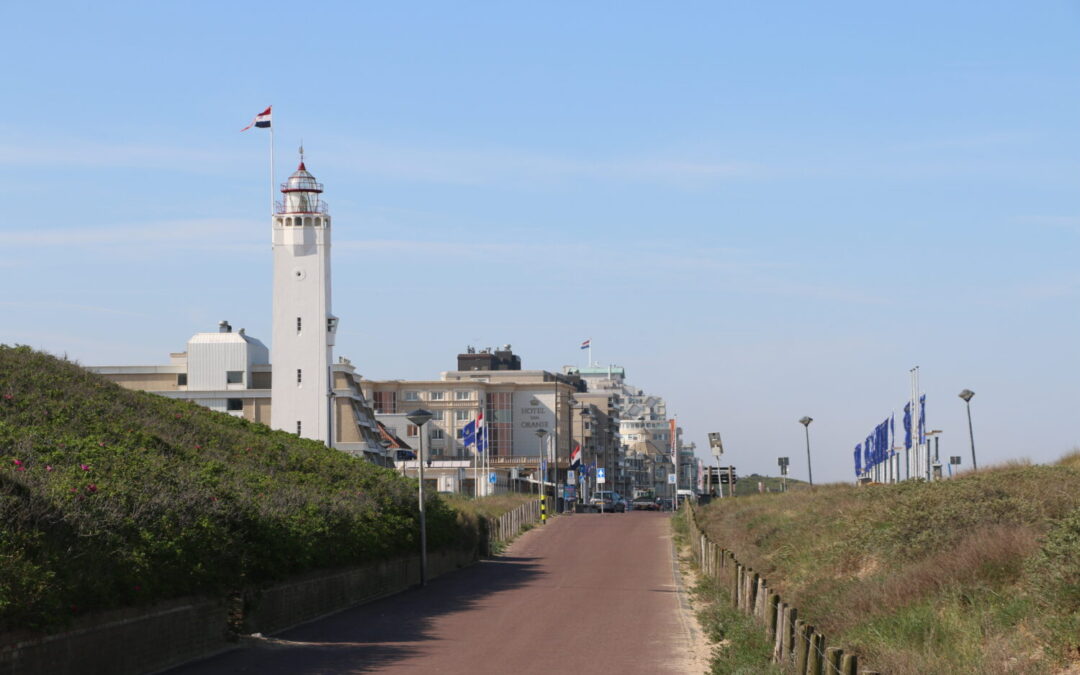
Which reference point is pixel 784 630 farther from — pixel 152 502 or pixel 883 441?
pixel 883 441

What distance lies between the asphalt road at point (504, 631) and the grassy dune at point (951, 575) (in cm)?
259

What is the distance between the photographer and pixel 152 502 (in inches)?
674

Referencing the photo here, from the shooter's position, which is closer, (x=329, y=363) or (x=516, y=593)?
(x=516, y=593)

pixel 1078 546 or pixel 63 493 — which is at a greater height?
pixel 63 493

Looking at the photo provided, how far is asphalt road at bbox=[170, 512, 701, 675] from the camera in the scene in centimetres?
1719

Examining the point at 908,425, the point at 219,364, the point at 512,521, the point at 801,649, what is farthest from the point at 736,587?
the point at 219,364

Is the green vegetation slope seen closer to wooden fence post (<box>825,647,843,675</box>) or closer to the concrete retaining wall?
the concrete retaining wall

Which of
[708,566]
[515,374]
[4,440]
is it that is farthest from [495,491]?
[4,440]

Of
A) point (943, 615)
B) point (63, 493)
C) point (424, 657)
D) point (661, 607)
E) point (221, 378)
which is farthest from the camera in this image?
point (221, 378)

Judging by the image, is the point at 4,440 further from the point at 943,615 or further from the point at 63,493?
the point at 943,615

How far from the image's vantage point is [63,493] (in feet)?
50.8

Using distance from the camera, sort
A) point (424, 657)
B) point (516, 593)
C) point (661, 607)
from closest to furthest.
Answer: point (424, 657), point (661, 607), point (516, 593)

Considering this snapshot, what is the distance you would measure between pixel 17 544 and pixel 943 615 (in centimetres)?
1038

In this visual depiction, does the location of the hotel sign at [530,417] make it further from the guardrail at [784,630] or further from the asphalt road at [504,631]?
the guardrail at [784,630]
